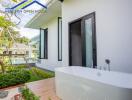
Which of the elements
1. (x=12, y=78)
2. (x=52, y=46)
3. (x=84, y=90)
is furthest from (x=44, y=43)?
(x=84, y=90)

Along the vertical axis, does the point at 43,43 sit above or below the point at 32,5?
below

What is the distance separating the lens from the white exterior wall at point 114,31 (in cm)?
289

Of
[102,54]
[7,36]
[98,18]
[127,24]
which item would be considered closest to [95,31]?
[98,18]

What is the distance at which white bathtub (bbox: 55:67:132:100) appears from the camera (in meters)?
1.73

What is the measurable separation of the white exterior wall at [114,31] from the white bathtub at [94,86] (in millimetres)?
522

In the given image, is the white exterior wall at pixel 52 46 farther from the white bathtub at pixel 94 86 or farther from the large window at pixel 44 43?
the white bathtub at pixel 94 86

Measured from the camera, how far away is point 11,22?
20.0 feet

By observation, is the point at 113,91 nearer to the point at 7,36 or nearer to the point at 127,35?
Result: the point at 127,35

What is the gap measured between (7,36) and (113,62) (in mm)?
5485

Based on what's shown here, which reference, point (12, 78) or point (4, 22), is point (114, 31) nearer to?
point (12, 78)

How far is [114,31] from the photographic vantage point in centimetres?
317

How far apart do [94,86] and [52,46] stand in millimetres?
5553

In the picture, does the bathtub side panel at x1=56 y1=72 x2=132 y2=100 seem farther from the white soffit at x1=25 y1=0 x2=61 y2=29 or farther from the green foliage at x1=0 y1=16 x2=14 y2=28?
the green foliage at x1=0 y1=16 x2=14 y2=28

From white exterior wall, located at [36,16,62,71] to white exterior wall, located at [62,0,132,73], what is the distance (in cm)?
325
